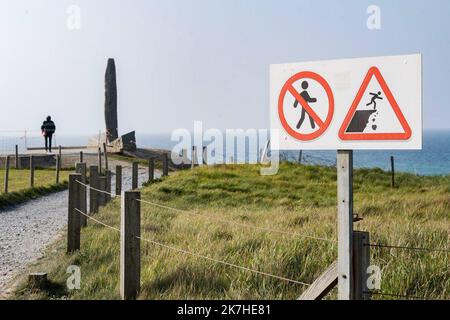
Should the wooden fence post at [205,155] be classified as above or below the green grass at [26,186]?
above

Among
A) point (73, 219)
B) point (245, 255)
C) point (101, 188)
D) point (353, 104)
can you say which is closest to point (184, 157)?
point (101, 188)

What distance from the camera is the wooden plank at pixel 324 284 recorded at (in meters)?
4.96

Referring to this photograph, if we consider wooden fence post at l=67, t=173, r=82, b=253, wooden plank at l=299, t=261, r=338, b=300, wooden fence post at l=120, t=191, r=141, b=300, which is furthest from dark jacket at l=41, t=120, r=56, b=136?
wooden plank at l=299, t=261, r=338, b=300

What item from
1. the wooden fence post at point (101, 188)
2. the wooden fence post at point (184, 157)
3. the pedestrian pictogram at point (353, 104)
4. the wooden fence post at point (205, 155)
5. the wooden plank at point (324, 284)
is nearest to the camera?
the pedestrian pictogram at point (353, 104)

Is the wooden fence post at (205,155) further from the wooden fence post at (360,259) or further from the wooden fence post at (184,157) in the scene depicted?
the wooden fence post at (360,259)

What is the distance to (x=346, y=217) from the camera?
474 cm

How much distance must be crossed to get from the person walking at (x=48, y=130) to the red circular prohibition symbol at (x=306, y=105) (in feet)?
86.1

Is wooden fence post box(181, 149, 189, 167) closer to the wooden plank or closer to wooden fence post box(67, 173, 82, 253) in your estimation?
wooden fence post box(67, 173, 82, 253)

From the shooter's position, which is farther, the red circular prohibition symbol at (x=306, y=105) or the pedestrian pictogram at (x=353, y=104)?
the red circular prohibition symbol at (x=306, y=105)

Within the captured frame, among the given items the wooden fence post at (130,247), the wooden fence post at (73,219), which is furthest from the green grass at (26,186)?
the wooden fence post at (130,247)

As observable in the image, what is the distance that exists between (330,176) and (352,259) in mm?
16057
